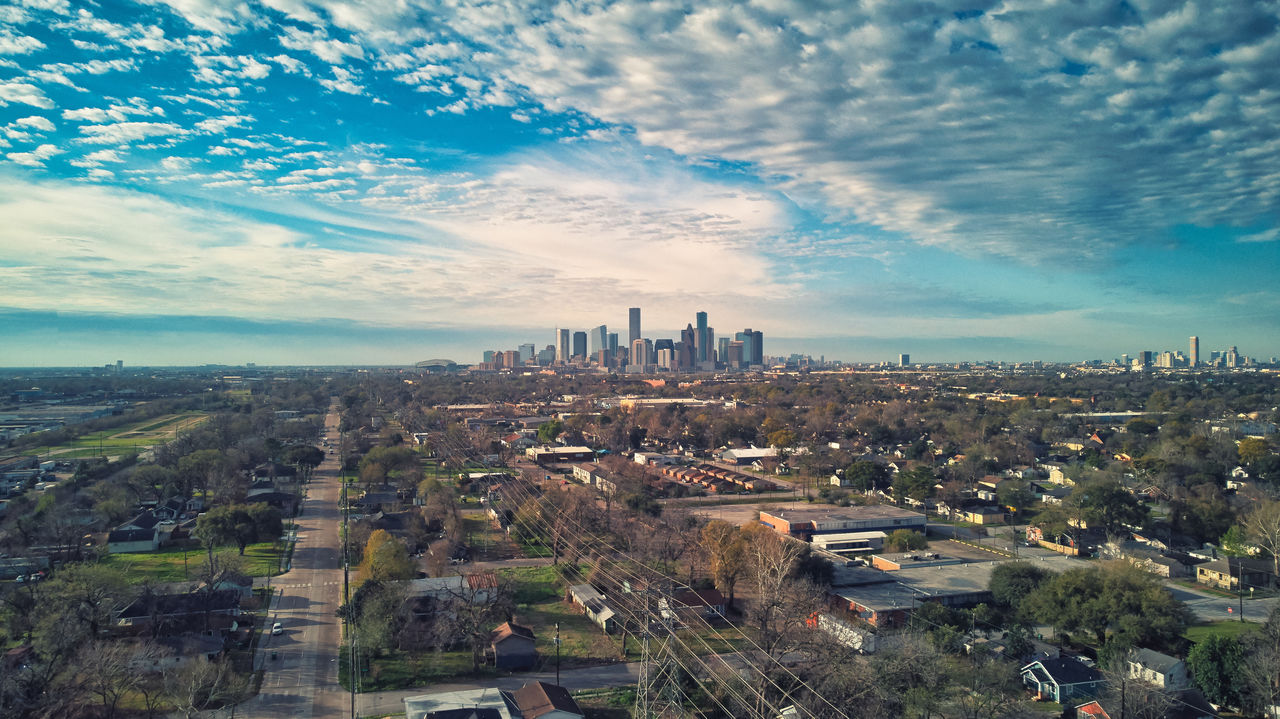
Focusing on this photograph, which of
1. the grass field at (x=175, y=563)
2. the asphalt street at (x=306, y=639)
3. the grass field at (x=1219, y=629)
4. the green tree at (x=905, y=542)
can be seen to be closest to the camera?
the asphalt street at (x=306, y=639)

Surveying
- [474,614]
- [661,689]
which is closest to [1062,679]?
[661,689]

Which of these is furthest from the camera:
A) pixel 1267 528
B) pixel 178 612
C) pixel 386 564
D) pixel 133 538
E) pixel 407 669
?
pixel 133 538

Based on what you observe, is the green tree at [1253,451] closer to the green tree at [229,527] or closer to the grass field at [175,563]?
the grass field at [175,563]

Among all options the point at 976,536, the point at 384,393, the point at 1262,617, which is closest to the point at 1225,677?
the point at 1262,617

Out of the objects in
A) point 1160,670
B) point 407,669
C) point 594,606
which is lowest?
point 407,669

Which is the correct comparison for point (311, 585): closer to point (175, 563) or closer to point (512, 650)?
point (175, 563)

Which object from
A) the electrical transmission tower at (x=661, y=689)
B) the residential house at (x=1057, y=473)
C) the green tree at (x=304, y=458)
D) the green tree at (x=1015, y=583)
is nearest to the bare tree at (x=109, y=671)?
the electrical transmission tower at (x=661, y=689)

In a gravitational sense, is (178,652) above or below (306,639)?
above
